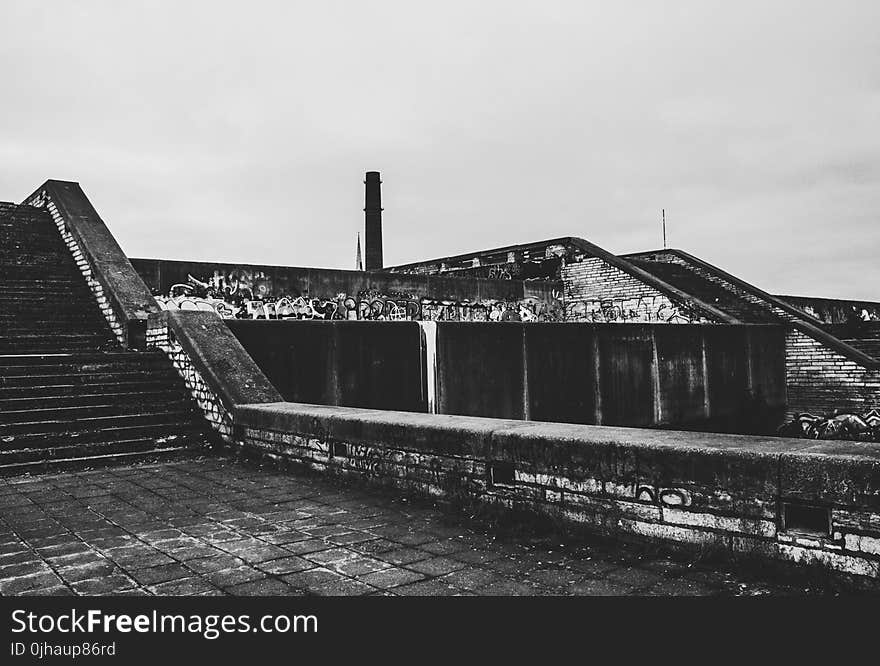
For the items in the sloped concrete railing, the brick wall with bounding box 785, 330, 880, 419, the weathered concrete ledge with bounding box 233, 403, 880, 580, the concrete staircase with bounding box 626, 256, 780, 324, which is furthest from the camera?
the concrete staircase with bounding box 626, 256, 780, 324

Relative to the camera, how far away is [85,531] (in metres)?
4.39

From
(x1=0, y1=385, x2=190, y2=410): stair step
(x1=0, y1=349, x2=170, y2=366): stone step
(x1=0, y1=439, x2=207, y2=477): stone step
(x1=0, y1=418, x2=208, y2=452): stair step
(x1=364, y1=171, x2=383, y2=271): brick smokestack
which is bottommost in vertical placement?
(x1=0, y1=439, x2=207, y2=477): stone step

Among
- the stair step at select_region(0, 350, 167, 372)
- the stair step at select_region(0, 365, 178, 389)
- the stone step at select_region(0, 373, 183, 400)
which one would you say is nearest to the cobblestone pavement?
the stone step at select_region(0, 373, 183, 400)

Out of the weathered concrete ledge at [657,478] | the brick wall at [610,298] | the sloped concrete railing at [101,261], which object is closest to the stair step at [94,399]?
the sloped concrete railing at [101,261]

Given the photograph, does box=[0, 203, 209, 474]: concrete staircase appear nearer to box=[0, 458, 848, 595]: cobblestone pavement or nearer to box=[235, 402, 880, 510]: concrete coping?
box=[0, 458, 848, 595]: cobblestone pavement

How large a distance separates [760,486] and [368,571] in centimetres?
188

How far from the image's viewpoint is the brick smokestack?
1004 inches

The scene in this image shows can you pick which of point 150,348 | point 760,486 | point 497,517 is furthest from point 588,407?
point 760,486

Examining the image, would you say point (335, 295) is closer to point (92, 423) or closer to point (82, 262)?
point (82, 262)

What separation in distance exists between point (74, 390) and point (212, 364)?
148cm

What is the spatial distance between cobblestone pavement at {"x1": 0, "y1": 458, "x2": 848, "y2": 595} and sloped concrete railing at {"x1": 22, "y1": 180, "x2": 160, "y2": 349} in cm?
427

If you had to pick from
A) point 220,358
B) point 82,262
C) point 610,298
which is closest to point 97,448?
point 220,358

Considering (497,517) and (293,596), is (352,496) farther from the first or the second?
(293,596)

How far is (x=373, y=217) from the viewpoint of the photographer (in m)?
25.9
